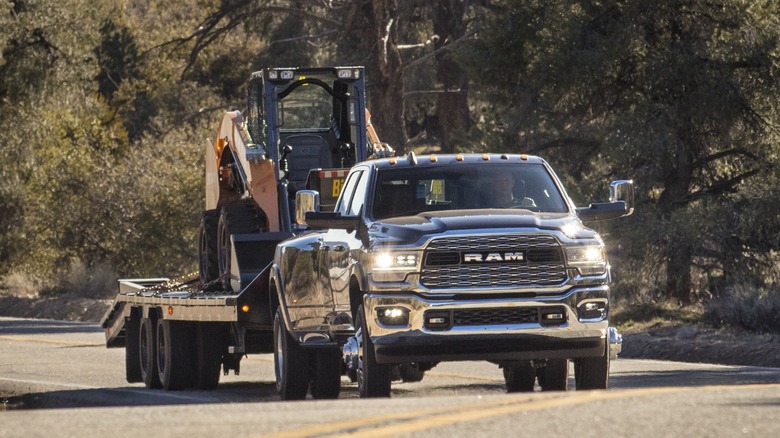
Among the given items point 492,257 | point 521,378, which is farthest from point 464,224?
point 521,378

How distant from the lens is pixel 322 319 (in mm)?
13820

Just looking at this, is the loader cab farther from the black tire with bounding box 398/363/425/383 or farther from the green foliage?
the green foliage

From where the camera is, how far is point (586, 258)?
12289mm

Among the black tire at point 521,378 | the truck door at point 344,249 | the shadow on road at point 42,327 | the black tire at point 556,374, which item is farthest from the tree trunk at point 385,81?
the black tire at point 556,374

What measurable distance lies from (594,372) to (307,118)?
883cm

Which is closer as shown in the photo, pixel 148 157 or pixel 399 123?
pixel 399 123

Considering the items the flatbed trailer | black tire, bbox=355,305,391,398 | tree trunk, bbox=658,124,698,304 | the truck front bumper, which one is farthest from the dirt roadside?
black tire, bbox=355,305,391,398

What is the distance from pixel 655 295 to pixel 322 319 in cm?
1370

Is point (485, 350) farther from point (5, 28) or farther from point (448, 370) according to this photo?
point (5, 28)

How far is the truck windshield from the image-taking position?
13461 mm

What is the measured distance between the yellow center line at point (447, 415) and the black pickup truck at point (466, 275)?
4.25 ft

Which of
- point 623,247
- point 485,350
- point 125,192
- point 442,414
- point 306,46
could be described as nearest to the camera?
point 442,414

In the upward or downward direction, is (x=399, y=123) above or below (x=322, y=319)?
above

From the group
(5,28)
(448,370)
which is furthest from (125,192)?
(448,370)
